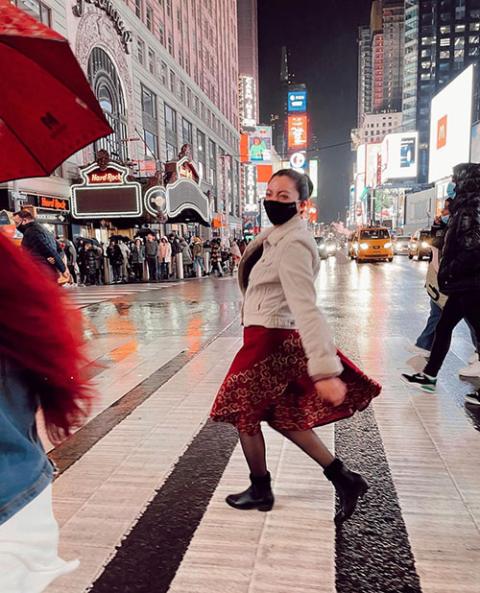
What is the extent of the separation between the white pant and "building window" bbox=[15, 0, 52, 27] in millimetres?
23227

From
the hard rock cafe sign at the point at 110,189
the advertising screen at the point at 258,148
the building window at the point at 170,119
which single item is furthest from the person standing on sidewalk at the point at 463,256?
the advertising screen at the point at 258,148

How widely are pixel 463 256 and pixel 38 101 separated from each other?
3846 mm

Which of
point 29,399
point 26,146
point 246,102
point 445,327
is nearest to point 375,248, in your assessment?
point 445,327

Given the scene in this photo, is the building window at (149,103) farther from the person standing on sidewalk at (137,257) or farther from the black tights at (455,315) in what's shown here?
the black tights at (455,315)

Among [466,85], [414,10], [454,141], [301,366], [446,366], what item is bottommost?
[446,366]

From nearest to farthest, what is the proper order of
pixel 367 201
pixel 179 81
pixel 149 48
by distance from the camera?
1. pixel 149 48
2. pixel 179 81
3. pixel 367 201

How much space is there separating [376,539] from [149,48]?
39734mm

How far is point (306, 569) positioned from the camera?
7.64ft

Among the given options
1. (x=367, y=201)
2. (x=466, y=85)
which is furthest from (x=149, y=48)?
(x=367, y=201)

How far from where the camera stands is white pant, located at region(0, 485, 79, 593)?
3.25 feet

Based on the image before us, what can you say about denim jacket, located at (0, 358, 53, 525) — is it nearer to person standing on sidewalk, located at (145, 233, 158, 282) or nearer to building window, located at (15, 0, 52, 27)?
person standing on sidewalk, located at (145, 233, 158, 282)

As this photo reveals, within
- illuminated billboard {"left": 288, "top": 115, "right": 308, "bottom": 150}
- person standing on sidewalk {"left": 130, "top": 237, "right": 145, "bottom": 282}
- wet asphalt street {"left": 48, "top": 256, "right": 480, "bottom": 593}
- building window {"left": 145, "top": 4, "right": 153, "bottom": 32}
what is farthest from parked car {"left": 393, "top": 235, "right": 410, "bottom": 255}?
illuminated billboard {"left": 288, "top": 115, "right": 308, "bottom": 150}

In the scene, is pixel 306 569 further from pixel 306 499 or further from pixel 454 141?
pixel 454 141

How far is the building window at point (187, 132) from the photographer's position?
46.4 metres
